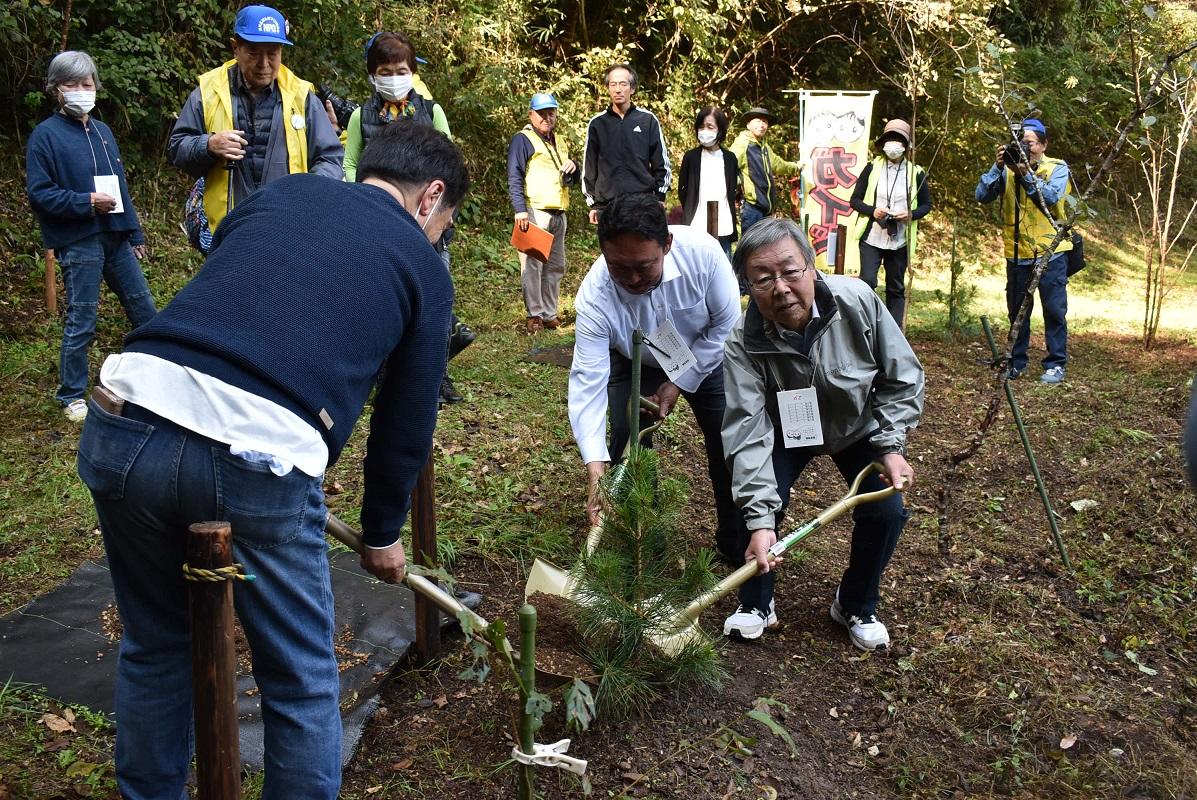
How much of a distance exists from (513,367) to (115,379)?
4.85 m

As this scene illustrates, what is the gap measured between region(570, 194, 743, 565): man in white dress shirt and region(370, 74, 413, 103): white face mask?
6.19 feet

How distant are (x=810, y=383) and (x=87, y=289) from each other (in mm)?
3816

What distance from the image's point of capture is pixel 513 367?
6.61 meters

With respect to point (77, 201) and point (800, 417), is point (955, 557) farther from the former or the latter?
point (77, 201)

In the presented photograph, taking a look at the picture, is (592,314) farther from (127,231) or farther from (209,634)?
(127,231)

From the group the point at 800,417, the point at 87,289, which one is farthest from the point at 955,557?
the point at 87,289

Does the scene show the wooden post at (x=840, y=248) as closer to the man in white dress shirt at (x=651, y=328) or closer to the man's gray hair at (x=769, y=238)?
the man in white dress shirt at (x=651, y=328)

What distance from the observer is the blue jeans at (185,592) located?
1752 mm

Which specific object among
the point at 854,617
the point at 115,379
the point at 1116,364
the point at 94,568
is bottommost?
the point at 1116,364

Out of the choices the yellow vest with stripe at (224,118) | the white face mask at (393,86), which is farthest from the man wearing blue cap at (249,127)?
the white face mask at (393,86)

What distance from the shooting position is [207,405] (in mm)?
1738

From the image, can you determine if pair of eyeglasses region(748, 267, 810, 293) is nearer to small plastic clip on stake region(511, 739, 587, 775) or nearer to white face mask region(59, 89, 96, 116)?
small plastic clip on stake region(511, 739, 587, 775)

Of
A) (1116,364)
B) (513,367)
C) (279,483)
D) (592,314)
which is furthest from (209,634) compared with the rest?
(1116,364)

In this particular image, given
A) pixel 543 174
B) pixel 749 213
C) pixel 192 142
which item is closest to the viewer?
pixel 192 142
